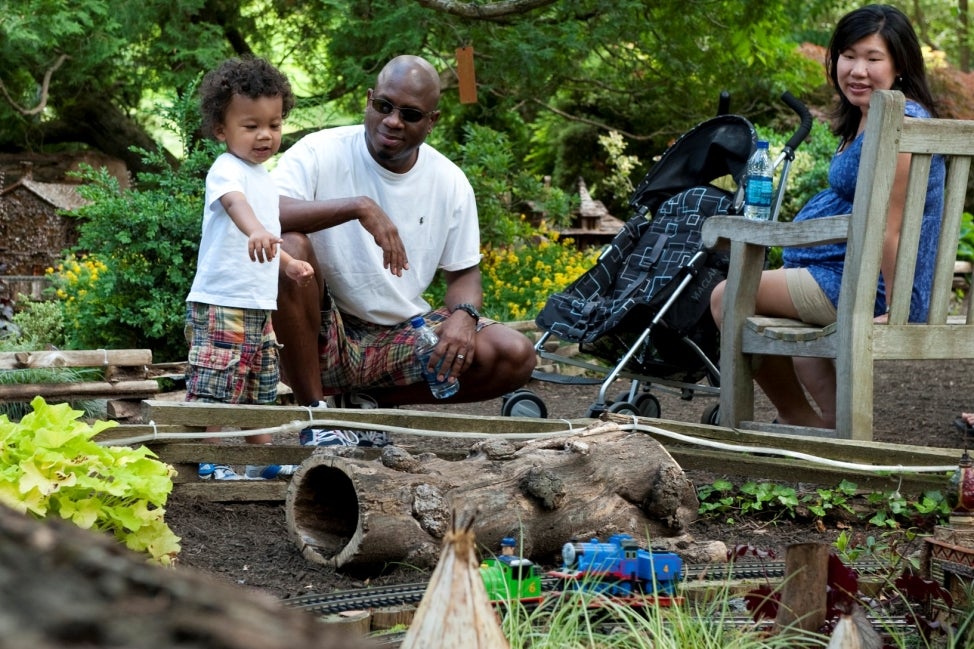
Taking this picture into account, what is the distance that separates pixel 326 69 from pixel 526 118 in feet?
12.8

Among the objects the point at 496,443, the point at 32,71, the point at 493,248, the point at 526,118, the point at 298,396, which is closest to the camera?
the point at 496,443

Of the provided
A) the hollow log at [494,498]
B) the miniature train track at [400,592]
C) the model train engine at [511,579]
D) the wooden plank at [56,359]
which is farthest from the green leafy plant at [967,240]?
the model train engine at [511,579]

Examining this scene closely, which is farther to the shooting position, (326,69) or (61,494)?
(326,69)

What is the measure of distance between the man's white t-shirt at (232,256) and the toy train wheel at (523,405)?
4.56 ft

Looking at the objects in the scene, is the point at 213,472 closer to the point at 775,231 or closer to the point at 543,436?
the point at 543,436

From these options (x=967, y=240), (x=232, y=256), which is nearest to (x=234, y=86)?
(x=232, y=256)

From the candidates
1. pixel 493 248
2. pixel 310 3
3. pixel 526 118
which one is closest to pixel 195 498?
pixel 493 248

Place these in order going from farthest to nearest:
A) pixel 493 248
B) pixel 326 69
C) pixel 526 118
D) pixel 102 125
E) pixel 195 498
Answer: pixel 526 118, pixel 102 125, pixel 326 69, pixel 493 248, pixel 195 498

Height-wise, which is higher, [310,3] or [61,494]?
[310,3]

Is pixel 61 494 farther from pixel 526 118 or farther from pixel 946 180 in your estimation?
pixel 526 118

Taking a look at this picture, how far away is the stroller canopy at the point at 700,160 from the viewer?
17.7ft

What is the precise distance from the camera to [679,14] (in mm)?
10023

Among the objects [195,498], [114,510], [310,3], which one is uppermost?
[310,3]

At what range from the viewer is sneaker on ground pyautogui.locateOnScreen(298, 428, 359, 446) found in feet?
12.8
